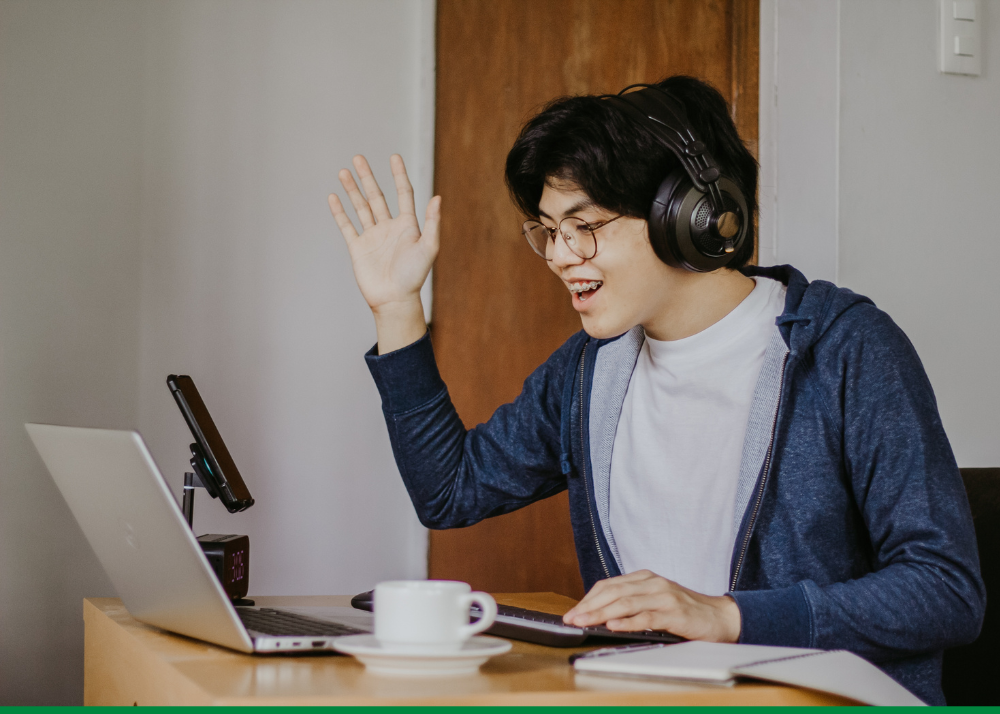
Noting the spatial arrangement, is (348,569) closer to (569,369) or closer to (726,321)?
(569,369)

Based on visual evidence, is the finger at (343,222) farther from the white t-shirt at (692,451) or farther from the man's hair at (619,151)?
the white t-shirt at (692,451)

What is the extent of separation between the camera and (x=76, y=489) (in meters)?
0.86

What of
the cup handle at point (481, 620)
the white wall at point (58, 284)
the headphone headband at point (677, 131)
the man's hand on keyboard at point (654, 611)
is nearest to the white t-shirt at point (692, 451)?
the headphone headband at point (677, 131)

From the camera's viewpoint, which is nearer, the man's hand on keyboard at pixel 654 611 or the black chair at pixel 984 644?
the man's hand on keyboard at pixel 654 611

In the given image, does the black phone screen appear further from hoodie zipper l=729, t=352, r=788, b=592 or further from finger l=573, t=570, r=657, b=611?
hoodie zipper l=729, t=352, r=788, b=592

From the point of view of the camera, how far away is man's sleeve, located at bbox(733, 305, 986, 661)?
0.83 metres

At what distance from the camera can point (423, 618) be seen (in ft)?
2.03

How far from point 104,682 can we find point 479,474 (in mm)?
583

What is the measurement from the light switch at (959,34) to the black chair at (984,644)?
0.84m

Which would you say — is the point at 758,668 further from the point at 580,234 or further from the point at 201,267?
the point at 201,267

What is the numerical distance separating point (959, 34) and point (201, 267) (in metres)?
1.53

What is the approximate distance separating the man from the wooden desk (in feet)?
0.53

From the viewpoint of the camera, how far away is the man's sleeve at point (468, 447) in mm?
1242

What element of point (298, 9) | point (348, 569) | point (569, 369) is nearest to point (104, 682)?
point (569, 369)
